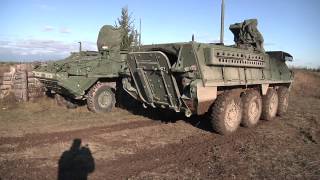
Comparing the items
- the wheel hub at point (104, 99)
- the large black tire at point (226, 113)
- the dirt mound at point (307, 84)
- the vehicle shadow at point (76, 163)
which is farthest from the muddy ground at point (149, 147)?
the dirt mound at point (307, 84)

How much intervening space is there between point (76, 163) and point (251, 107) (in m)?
4.81

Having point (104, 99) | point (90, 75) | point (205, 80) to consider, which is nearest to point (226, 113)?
point (205, 80)

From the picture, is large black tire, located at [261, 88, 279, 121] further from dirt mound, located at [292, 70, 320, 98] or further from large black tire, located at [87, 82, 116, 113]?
dirt mound, located at [292, 70, 320, 98]

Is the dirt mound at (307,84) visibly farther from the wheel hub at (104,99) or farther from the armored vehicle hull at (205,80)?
the wheel hub at (104,99)

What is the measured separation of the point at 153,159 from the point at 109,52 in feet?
18.4

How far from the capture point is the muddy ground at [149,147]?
596cm

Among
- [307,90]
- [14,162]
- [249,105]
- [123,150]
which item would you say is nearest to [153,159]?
[123,150]

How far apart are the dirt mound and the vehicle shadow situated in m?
14.9

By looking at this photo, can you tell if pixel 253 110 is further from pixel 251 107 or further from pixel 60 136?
pixel 60 136

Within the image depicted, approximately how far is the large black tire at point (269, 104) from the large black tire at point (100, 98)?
422cm

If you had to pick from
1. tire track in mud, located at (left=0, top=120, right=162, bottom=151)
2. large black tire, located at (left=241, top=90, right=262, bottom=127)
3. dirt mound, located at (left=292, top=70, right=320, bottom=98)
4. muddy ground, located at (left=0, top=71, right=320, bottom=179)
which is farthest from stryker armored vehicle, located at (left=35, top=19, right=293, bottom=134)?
dirt mound, located at (left=292, top=70, right=320, bottom=98)

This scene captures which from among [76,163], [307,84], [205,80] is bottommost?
[76,163]

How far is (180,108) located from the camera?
8.41 metres

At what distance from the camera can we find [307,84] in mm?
22594
